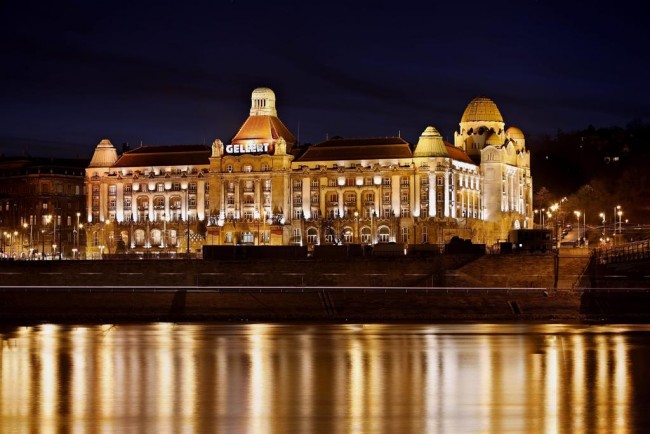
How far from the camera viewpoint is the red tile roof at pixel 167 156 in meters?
174

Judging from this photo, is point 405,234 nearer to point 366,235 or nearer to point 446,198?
point 366,235

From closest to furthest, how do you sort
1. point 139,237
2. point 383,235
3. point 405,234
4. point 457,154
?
point 405,234
point 383,235
point 457,154
point 139,237

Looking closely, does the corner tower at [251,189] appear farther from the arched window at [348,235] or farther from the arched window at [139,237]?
the arched window at [139,237]

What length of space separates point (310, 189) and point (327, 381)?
109 meters

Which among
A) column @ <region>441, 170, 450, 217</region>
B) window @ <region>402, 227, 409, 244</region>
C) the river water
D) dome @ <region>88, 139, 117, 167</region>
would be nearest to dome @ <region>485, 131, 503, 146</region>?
column @ <region>441, 170, 450, 217</region>

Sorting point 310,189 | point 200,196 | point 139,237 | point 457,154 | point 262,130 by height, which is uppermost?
point 262,130

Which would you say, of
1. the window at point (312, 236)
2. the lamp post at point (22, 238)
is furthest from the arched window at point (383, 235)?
the lamp post at point (22, 238)

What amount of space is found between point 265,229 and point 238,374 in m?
106

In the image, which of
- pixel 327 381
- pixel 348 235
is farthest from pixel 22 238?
pixel 327 381

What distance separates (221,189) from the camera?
16800 centimetres

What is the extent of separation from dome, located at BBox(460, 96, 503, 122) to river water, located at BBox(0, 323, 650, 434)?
319 ft

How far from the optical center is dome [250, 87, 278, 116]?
174750mm

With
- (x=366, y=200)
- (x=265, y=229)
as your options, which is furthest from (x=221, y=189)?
(x=366, y=200)

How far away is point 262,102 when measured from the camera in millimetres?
175250
